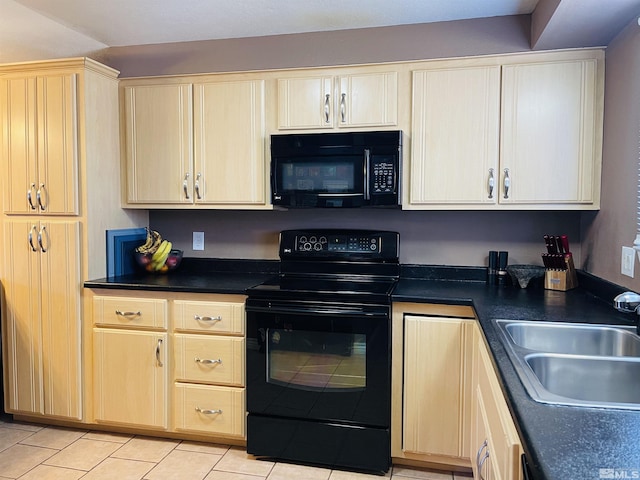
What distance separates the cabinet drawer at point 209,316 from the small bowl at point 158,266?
1.51 feet

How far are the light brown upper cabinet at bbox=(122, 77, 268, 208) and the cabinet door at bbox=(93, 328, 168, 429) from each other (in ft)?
2.59

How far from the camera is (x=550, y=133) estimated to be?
2322 millimetres

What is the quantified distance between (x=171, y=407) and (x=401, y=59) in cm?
223

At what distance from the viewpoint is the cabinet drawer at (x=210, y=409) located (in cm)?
244

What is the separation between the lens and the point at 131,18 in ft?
8.10

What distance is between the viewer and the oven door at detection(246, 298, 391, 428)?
224cm

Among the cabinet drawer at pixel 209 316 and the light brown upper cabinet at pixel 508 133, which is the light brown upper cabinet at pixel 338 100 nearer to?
the light brown upper cabinet at pixel 508 133

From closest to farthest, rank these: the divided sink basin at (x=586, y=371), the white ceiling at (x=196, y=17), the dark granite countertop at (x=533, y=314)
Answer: the dark granite countertop at (x=533, y=314) → the divided sink basin at (x=586, y=371) → the white ceiling at (x=196, y=17)

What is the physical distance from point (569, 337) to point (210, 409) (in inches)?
68.6

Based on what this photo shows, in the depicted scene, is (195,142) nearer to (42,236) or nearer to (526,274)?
(42,236)

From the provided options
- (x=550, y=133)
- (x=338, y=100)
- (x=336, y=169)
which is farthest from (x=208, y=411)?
(x=550, y=133)

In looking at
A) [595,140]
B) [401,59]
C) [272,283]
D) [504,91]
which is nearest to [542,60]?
[504,91]

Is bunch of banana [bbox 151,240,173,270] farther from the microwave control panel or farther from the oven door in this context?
the microwave control panel

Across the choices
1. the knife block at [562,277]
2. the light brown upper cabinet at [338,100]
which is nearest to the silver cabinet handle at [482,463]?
the knife block at [562,277]
